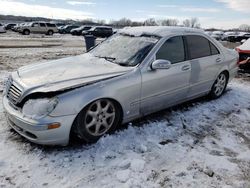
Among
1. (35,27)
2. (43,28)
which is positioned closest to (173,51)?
(43,28)

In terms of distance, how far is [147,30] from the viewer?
4.73m

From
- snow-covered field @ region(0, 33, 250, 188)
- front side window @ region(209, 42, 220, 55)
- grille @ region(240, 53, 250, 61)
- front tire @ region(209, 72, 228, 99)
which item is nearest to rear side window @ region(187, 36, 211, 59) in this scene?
front side window @ region(209, 42, 220, 55)

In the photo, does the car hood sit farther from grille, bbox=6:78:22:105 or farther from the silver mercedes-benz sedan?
grille, bbox=6:78:22:105

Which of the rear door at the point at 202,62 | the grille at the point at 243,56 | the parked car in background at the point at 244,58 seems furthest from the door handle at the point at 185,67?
the grille at the point at 243,56

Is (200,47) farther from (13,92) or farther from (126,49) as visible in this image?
(13,92)

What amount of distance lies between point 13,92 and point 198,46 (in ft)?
11.3

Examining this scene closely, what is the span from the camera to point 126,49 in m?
4.43

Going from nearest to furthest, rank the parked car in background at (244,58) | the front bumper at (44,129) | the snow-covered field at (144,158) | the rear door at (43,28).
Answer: the snow-covered field at (144,158)
the front bumper at (44,129)
the parked car in background at (244,58)
the rear door at (43,28)

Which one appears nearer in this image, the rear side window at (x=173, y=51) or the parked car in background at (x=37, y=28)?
the rear side window at (x=173, y=51)

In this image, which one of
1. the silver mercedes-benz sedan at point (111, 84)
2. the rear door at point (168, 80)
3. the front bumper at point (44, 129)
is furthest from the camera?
the rear door at point (168, 80)

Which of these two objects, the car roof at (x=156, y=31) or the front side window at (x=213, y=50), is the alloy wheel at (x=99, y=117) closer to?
the car roof at (x=156, y=31)

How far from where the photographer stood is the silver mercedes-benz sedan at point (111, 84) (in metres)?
3.24

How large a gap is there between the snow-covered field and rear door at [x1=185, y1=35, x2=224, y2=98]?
82 cm

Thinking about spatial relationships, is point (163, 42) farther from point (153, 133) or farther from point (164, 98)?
point (153, 133)
